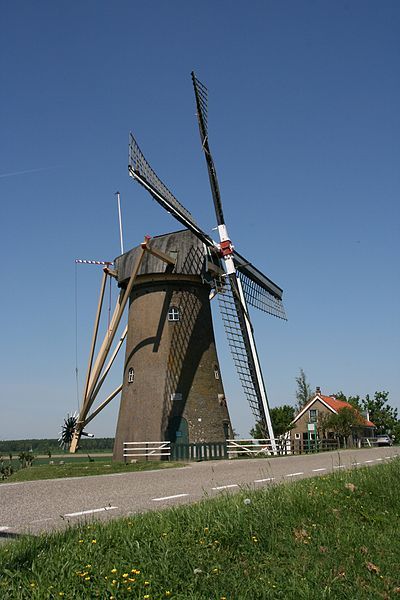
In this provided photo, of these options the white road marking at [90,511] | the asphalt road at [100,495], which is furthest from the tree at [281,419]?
the white road marking at [90,511]

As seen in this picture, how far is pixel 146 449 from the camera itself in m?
23.9

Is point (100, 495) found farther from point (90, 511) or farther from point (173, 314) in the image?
point (173, 314)

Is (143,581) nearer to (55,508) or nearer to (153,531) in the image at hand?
(153,531)

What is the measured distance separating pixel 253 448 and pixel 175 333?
5478 mm

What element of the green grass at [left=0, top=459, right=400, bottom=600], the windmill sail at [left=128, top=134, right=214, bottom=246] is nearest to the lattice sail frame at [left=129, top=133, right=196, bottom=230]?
the windmill sail at [left=128, top=134, right=214, bottom=246]

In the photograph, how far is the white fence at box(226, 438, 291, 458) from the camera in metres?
23.8

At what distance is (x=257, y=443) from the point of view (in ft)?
80.8

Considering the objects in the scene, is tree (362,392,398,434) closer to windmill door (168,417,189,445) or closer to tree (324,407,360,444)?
tree (324,407,360,444)

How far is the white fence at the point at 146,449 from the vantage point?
2356cm

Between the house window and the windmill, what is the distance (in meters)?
0.04

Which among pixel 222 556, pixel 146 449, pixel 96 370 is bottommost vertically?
pixel 222 556

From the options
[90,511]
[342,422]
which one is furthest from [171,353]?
[342,422]

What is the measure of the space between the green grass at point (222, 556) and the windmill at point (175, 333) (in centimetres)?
1792

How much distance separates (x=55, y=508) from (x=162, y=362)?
1645 cm
